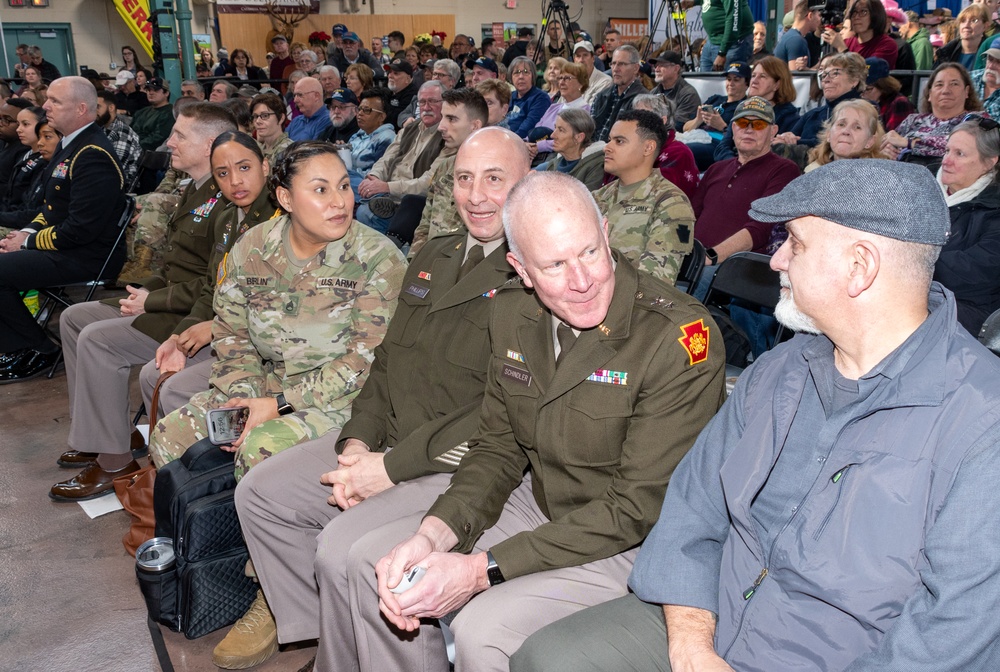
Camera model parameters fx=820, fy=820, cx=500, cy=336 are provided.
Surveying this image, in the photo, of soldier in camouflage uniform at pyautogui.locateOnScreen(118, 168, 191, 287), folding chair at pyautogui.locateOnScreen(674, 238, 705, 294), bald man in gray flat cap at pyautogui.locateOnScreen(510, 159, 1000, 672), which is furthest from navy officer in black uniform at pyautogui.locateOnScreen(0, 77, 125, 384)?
bald man in gray flat cap at pyautogui.locateOnScreen(510, 159, 1000, 672)

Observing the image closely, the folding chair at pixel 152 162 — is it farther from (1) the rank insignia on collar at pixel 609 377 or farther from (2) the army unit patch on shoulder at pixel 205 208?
(1) the rank insignia on collar at pixel 609 377

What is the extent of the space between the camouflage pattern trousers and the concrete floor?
1.70 feet

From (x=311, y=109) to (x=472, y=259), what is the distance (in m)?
6.00

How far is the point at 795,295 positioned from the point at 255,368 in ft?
6.97

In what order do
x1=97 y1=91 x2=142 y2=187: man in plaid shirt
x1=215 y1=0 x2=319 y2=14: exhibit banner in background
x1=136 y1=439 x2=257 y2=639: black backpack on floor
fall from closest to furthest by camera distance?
x1=136 y1=439 x2=257 y2=639: black backpack on floor → x1=97 y1=91 x2=142 y2=187: man in plaid shirt → x1=215 y1=0 x2=319 y2=14: exhibit banner in background

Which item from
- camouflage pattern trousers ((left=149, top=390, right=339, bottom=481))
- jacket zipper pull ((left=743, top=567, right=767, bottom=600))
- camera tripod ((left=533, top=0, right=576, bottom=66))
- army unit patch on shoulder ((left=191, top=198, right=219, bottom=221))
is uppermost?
camera tripod ((left=533, top=0, right=576, bottom=66))

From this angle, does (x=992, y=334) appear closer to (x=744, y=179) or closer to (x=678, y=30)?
(x=744, y=179)

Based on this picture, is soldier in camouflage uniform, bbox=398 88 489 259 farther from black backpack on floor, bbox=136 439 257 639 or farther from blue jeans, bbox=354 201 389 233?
black backpack on floor, bbox=136 439 257 639

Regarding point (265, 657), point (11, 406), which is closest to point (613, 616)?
point (265, 657)

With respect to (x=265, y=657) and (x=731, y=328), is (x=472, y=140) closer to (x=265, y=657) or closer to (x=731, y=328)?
(x=731, y=328)

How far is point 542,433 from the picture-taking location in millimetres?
1950

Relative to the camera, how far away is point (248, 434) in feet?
8.80

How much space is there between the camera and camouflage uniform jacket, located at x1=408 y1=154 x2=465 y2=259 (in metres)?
4.37

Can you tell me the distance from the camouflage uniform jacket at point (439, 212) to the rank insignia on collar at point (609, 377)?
252cm
